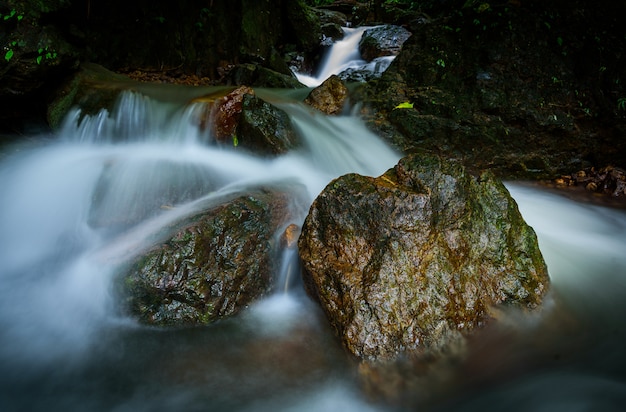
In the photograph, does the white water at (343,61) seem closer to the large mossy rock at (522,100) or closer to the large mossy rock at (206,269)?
the large mossy rock at (522,100)

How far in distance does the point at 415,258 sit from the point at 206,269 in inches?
69.1

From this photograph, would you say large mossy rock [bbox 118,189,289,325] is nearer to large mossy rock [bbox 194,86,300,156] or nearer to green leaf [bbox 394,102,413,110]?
large mossy rock [bbox 194,86,300,156]

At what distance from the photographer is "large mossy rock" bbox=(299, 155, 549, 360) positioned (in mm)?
2572

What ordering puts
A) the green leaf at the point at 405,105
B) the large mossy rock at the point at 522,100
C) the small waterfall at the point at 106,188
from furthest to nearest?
the green leaf at the point at 405,105
the large mossy rock at the point at 522,100
the small waterfall at the point at 106,188

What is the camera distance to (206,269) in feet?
10.0

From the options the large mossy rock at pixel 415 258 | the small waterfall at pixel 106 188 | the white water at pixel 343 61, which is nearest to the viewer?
the large mossy rock at pixel 415 258

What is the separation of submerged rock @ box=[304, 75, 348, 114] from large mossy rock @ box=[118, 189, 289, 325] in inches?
152

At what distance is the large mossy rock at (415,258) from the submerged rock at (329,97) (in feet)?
13.0

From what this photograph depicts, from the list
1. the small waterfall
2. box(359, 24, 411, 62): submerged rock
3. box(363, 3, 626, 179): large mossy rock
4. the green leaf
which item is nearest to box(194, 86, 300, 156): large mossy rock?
the small waterfall

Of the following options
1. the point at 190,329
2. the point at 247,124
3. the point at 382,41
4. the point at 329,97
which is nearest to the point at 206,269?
the point at 190,329

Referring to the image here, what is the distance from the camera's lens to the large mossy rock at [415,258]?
8.44 feet

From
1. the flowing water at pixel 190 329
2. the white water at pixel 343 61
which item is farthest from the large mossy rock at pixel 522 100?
the white water at pixel 343 61

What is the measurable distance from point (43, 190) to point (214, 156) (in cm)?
206

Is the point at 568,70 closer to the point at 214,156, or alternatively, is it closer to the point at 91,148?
the point at 214,156
